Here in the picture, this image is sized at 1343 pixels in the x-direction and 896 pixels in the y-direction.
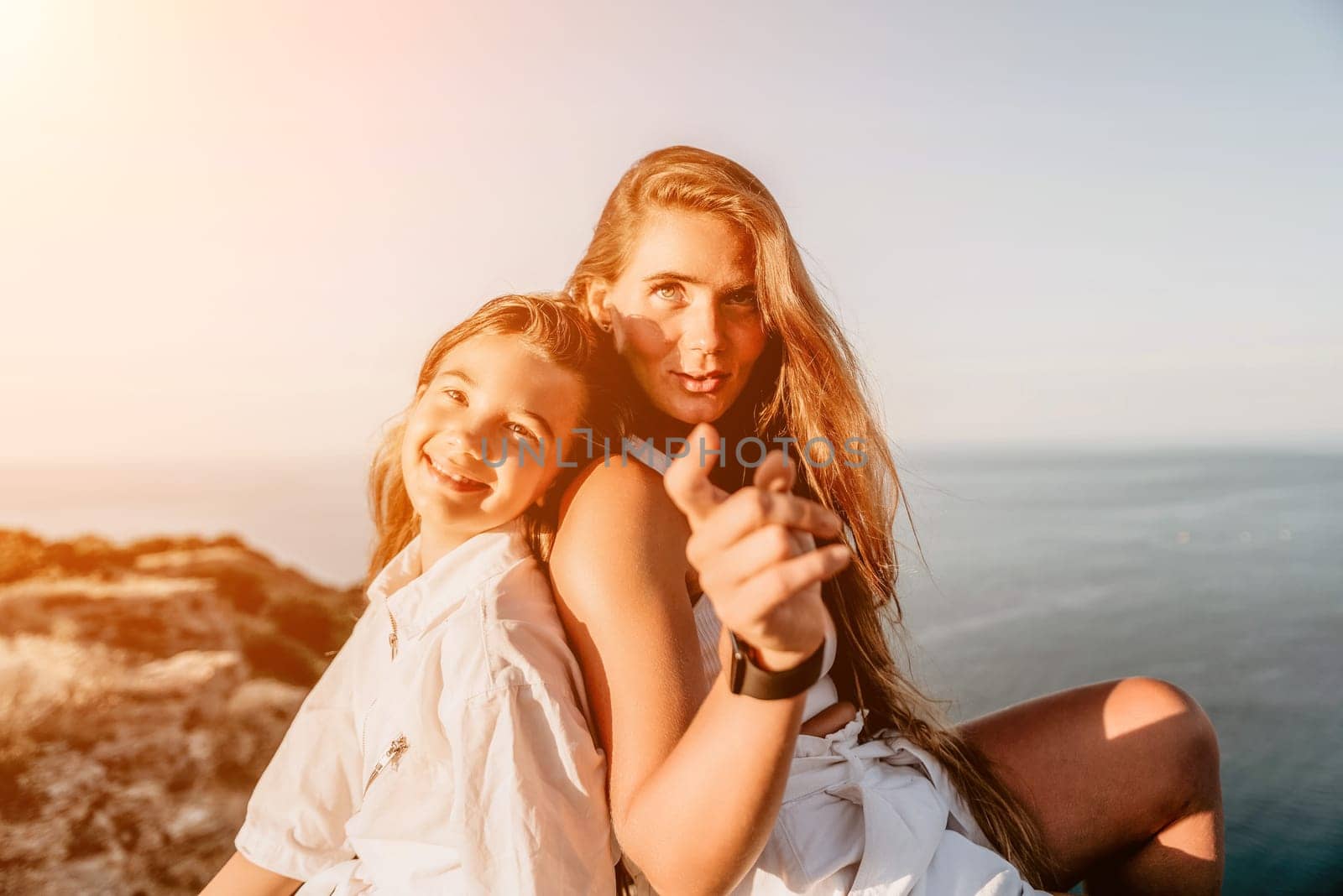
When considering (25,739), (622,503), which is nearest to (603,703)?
(622,503)

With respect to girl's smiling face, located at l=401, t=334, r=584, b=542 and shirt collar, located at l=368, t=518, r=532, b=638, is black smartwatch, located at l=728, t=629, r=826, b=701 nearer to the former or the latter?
shirt collar, located at l=368, t=518, r=532, b=638

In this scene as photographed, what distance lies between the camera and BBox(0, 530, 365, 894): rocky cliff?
7.09ft

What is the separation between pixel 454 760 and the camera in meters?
1.11

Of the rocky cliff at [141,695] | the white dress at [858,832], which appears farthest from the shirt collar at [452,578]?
the rocky cliff at [141,695]

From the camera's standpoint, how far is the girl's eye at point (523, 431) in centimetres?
146

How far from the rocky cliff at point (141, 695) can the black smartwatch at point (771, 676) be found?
5.09 feet

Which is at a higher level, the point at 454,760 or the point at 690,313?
the point at 690,313

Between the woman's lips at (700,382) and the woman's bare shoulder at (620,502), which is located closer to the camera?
the woman's bare shoulder at (620,502)

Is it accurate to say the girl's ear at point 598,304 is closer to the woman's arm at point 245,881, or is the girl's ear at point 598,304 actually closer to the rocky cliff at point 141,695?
the rocky cliff at point 141,695

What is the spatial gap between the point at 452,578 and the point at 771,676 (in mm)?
637

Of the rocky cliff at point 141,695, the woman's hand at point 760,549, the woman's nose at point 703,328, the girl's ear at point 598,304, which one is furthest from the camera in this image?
the rocky cliff at point 141,695

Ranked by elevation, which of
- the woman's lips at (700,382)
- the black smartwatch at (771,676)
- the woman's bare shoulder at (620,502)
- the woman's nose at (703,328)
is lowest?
the black smartwatch at (771,676)

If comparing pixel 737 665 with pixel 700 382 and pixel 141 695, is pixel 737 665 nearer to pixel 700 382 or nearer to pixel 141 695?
pixel 700 382

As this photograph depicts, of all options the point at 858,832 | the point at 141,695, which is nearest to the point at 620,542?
the point at 858,832
